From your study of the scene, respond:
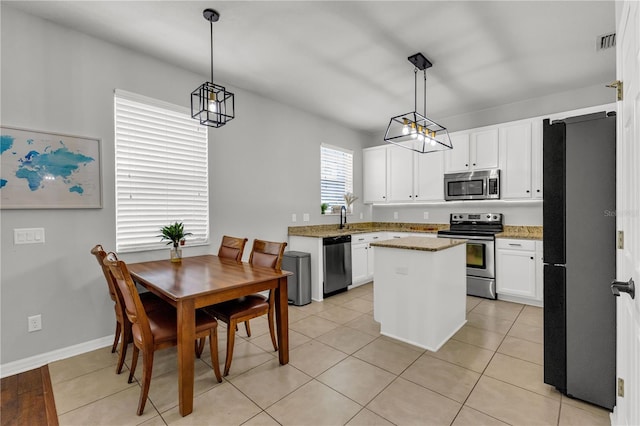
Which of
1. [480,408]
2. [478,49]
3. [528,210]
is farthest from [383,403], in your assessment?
[528,210]

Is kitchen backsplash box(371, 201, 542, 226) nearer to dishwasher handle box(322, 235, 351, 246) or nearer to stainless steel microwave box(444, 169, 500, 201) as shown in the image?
stainless steel microwave box(444, 169, 500, 201)

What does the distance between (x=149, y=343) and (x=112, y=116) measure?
85.6 inches

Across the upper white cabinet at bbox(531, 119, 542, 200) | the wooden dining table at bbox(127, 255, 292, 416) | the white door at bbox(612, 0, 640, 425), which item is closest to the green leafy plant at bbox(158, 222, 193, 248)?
the wooden dining table at bbox(127, 255, 292, 416)

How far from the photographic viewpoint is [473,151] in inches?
181

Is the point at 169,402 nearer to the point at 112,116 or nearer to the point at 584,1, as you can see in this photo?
the point at 112,116

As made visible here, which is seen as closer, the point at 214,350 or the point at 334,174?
the point at 214,350

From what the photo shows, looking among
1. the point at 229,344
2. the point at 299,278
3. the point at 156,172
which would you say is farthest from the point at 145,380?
the point at 299,278

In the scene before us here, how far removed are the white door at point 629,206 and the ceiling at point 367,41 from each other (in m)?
1.31

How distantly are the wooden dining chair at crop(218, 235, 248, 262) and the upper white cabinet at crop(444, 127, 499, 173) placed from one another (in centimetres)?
346

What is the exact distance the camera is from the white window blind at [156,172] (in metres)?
2.98

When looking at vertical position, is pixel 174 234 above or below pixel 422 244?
above

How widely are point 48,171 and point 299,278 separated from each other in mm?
2739

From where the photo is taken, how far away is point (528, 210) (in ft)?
14.5

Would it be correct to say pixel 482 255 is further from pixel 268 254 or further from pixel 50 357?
pixel 50 357
